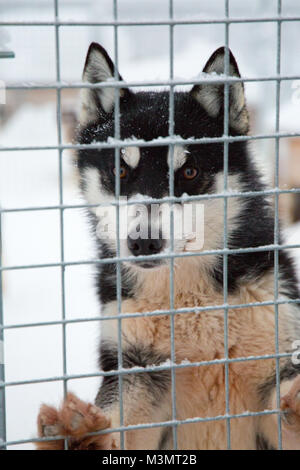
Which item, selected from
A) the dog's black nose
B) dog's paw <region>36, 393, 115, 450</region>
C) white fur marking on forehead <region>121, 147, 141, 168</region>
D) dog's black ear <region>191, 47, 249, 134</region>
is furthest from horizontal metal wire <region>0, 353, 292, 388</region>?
dog's black ear <region>191, 47, 249, 134</region>

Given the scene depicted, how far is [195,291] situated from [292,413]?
0.49m

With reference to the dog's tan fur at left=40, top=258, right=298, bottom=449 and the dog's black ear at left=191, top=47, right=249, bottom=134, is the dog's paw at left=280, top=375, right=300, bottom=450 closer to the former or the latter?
the dog's tan fur at left=40, top=258, right=298, bottom=449

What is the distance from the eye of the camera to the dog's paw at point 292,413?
1.60 meters

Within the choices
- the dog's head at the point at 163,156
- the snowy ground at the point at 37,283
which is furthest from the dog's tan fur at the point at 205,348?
the snowy ground at the point at 37,283

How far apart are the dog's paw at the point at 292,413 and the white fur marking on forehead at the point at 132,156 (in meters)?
0.83

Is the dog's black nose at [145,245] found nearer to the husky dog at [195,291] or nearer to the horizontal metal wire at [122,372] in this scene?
the husky dog at [195,291]

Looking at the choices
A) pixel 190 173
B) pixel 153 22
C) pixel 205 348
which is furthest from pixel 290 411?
pixel 153 22

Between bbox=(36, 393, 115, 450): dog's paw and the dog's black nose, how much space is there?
1.39 feet

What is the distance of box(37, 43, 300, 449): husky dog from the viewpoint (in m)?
1.87

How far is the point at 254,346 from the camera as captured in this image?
186cm

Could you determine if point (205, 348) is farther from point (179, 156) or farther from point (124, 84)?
point (124, 84)
